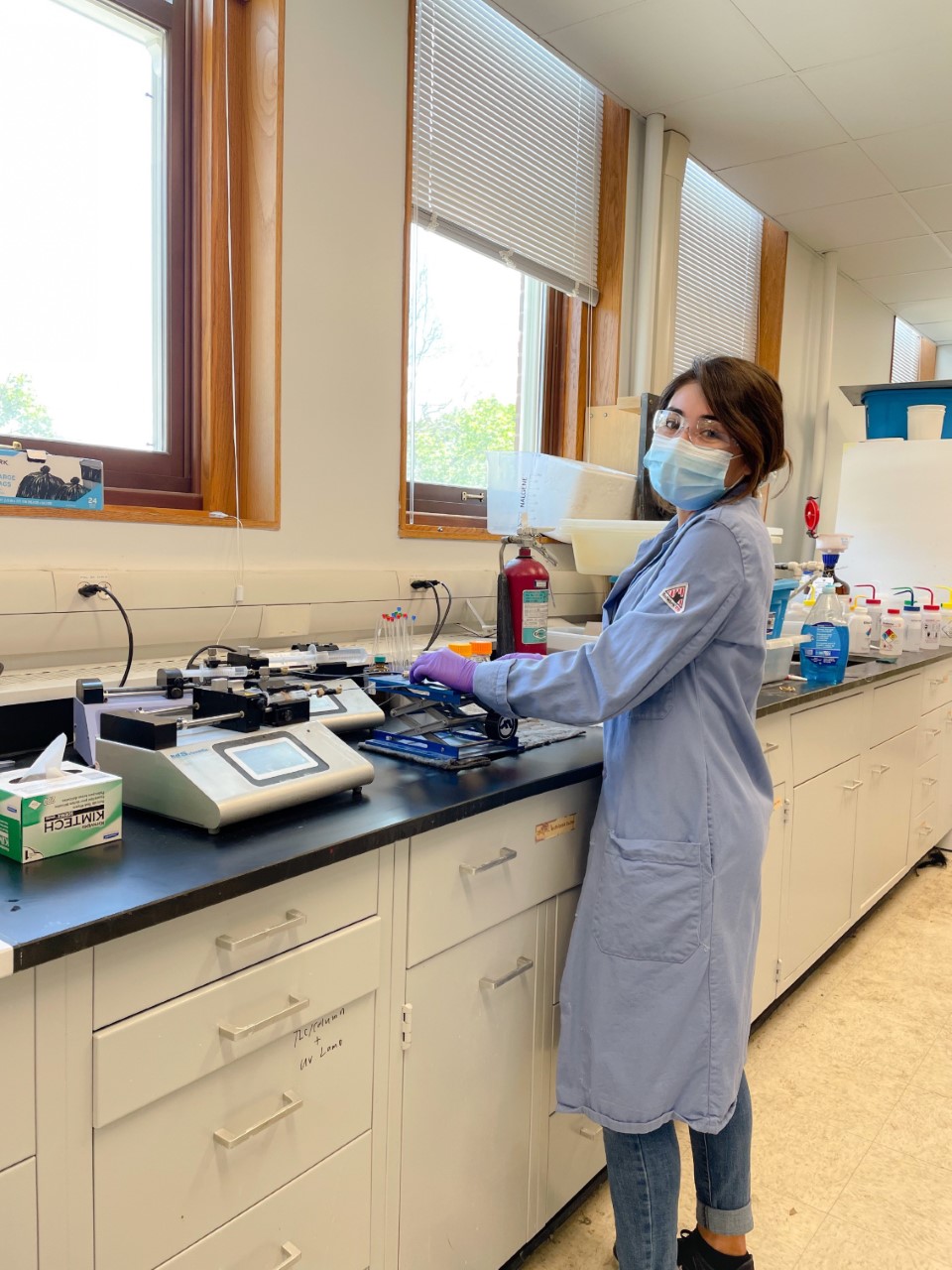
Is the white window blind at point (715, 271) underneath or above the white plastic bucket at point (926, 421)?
above

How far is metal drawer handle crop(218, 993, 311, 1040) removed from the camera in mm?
920

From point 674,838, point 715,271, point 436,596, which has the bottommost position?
point 674,838

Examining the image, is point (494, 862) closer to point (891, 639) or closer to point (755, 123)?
point (891, 639)

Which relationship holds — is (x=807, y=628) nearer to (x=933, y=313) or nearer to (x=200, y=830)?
(x=200, y=830)

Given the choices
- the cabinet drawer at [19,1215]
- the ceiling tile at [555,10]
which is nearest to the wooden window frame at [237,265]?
the ceiling tile at [555,10]

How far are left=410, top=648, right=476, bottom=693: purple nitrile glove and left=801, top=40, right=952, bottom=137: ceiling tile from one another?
2437mm

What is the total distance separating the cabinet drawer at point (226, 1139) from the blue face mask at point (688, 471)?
826mm

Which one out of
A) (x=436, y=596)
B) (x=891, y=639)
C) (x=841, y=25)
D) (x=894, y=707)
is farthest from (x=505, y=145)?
(x=894, y=707)

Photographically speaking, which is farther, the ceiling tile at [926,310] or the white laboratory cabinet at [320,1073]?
the ceiling tile at [926,310]

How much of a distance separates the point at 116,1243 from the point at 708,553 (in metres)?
1.00

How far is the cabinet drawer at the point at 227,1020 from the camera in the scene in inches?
32.5

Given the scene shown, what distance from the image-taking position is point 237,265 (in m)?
1.98

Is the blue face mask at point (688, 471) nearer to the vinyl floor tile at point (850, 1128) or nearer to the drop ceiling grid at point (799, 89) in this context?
the vinyl floor tile at point (850, 1128)

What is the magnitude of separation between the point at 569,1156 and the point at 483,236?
7.44 ft
